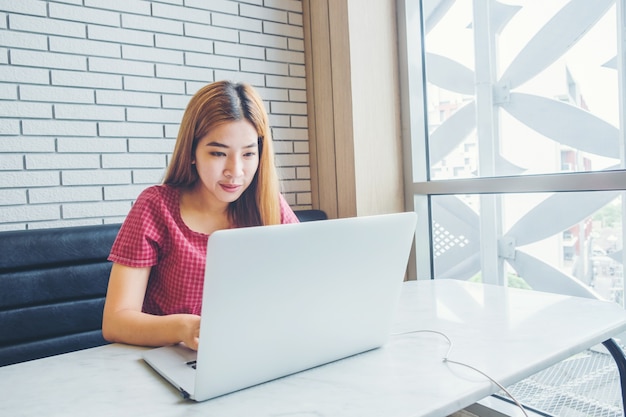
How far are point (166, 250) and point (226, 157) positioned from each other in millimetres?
304

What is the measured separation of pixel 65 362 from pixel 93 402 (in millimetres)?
254

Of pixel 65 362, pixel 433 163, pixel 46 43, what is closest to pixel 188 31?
pixel 46 43

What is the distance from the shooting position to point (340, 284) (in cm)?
A: 88

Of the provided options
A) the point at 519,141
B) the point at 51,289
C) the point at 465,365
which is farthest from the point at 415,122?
the point at 465,365

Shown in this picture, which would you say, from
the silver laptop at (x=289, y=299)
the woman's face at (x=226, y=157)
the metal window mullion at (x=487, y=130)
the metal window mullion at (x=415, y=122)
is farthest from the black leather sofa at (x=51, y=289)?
the metal window mullion at (x=487, y=130)

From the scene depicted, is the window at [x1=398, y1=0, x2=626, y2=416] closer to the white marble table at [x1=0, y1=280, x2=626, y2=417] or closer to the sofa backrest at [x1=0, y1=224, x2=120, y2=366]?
the white marble table at [x1=0, y1=280, x2=626, y2=417]

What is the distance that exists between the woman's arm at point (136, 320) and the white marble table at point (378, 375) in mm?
39

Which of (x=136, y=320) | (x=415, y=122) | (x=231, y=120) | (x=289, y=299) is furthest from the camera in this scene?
(x=415, y=122)

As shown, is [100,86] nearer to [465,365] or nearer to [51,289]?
[51,289]

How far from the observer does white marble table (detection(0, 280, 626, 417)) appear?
2.51 feet

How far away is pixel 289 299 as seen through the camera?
0.82 m

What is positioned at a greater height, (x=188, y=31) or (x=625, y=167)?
(x=188, y=31)

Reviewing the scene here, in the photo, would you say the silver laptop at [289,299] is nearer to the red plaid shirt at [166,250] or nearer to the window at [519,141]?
the red plaid shirt at [166,250]

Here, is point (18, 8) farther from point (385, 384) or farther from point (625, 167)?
point (625, 167)
